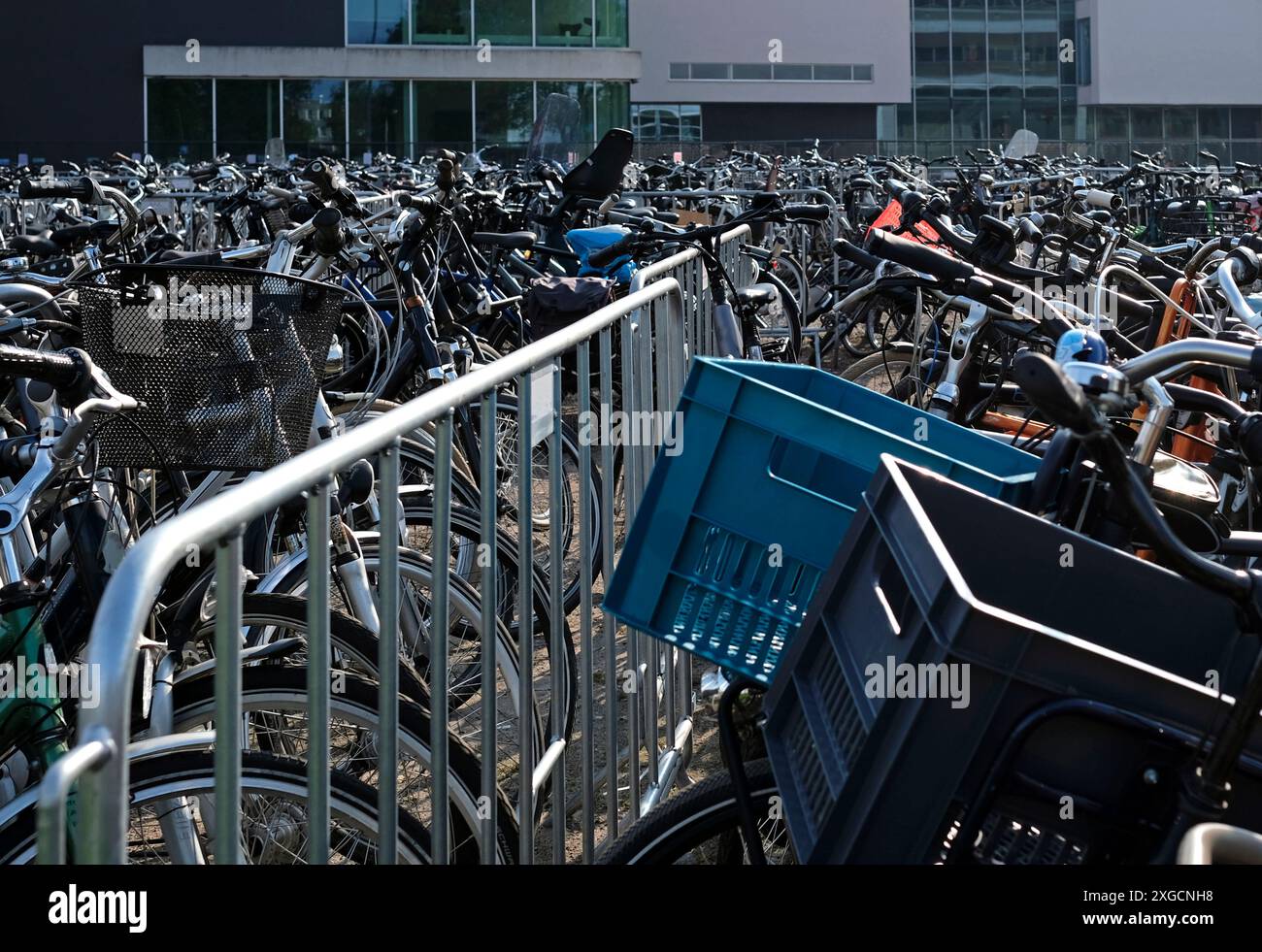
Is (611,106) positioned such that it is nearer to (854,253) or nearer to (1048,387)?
(854,253)

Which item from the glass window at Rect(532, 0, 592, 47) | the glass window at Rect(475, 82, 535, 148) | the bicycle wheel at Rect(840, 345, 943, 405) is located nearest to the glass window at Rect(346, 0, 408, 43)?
the glass window at Rect(475, 82, 535, 148)

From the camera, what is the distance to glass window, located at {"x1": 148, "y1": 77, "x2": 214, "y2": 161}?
32.9m

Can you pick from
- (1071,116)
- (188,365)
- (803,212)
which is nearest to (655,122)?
(1071,116)

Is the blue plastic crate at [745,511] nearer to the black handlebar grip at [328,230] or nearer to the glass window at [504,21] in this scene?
the black handlebar grip at [328,230]

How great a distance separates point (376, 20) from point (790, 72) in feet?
41.4

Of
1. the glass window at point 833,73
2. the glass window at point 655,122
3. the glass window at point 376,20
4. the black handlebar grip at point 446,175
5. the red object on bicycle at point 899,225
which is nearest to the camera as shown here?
the black handlebar grip at point 446,175

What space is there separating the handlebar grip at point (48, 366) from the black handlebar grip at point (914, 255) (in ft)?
5.66

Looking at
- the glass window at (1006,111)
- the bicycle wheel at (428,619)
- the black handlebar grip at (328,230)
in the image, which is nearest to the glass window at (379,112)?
the glass window at (1006,111)

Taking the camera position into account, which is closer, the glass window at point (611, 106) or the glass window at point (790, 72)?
the glass window at point (611, 106)

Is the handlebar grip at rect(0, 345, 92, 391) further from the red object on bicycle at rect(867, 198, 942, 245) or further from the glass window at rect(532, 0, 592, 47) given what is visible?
the glass window at rect(532, 0, 592, 47)

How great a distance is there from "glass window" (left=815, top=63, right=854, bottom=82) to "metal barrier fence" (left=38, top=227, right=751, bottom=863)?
3925 cm

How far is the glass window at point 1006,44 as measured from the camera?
147 ft

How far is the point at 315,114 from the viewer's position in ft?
108
